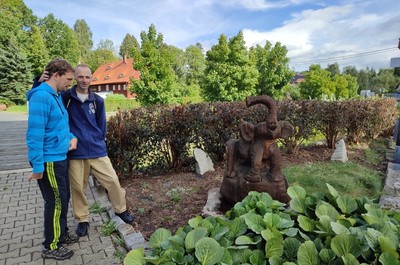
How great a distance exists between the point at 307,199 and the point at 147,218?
2.52m

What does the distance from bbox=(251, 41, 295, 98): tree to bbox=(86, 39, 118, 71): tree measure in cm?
4150

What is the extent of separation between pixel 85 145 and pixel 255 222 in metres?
2.43

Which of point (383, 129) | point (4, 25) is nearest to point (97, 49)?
point (4, 25)

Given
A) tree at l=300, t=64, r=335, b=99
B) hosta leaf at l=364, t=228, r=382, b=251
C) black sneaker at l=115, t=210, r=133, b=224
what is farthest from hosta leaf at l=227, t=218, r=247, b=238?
tree at l=300, t=64, r=335, b=99

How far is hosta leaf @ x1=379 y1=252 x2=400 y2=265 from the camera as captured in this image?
104 cm

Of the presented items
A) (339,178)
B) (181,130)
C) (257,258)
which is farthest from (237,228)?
(339,178)

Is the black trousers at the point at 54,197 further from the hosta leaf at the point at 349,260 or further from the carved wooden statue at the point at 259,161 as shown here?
the hosta leaf at the point at 349,260

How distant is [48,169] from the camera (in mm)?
2742

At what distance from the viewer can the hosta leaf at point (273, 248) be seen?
1.23m

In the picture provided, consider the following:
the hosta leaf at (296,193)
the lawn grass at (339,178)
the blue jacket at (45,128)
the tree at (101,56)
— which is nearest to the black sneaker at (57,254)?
the blue jacket at (45,128)

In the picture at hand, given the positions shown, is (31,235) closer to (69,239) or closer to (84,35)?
(69,239)

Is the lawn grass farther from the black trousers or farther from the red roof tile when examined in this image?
the red roof tile

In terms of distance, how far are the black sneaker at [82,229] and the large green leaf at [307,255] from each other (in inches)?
116

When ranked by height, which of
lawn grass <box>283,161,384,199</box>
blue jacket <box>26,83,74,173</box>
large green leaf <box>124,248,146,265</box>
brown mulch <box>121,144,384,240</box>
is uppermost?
blue jacket <box>26,83,74,173</box>
